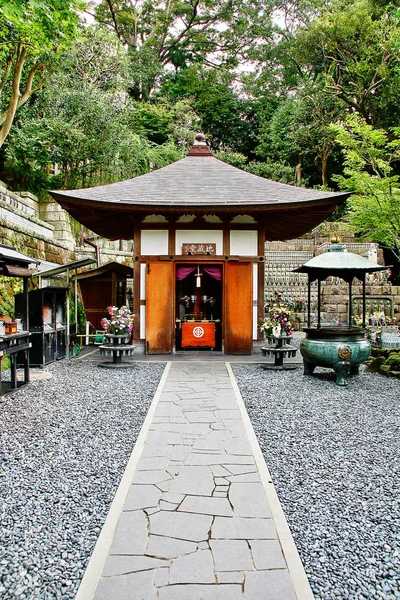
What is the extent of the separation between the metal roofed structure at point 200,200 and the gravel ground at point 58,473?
4388 millimetres

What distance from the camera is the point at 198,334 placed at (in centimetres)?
995

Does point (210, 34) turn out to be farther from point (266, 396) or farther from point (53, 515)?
point (53, 515)

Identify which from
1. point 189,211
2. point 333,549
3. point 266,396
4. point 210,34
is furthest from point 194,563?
point 210,34

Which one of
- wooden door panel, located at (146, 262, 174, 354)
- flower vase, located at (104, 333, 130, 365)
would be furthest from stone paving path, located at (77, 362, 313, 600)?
wooden door panel, located at (146, 262, 174, 354)

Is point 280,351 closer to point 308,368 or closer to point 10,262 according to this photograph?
point 308,368

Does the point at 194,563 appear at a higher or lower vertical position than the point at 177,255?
lower

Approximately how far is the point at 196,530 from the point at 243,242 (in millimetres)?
8099

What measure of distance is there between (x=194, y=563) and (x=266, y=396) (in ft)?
12.4

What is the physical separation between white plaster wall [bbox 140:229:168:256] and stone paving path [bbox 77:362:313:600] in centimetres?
621

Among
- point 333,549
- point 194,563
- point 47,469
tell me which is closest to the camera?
point 194,563

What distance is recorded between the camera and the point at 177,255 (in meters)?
9.66

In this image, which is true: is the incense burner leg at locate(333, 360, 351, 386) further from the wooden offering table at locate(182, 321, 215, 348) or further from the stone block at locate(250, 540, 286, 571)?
the stone block at locate(250, 540, 286, 571)

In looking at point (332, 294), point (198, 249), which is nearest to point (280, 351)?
point (198, 249)

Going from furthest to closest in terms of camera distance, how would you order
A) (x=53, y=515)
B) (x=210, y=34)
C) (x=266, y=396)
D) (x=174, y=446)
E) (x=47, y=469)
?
(x=210, y=34) < (x=266, y=396) < (x=174, y=446) < (x=47, y=469) < (x=53, y=515)
